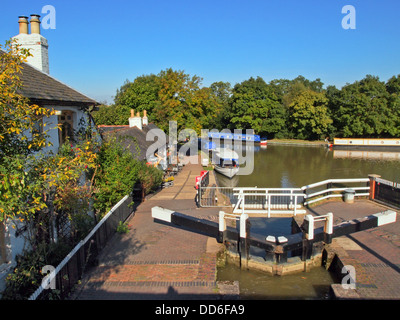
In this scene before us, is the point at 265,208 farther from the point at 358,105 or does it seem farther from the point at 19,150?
the point at 358,105

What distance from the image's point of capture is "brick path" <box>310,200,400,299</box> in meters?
7.63

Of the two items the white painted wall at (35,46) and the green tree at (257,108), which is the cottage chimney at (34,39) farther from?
the green tree at (257,108)

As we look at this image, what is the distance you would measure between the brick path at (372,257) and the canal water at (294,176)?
3.00ft

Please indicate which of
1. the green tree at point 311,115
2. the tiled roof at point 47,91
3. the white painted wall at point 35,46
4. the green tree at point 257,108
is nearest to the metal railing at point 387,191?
the tiled roof at point 47,91

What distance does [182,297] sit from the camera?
7.62 m

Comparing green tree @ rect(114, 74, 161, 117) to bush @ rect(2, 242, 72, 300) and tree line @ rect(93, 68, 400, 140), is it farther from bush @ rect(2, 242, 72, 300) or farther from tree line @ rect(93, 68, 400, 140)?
bush @ rect(2, 242, 72, 300)

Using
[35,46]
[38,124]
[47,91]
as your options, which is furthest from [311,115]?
[38,124]

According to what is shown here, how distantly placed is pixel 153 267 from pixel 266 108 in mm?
57920

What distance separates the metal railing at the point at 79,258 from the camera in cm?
657

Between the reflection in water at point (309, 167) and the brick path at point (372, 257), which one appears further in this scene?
the reflection in water at point (309, 167)

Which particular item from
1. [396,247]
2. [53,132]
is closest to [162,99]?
[53,132]

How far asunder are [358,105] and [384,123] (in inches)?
205

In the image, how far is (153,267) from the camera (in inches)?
358

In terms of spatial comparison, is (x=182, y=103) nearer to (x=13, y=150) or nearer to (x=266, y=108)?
(x=266, y=108)
